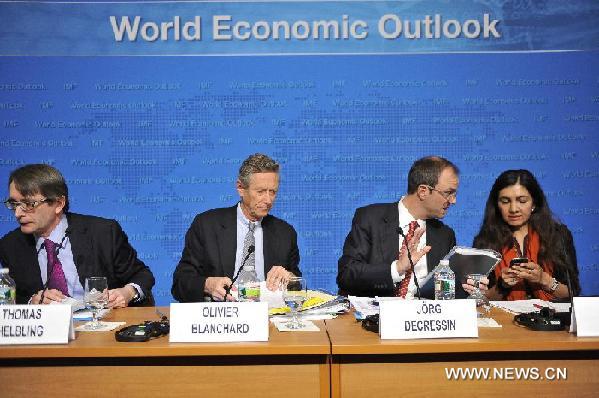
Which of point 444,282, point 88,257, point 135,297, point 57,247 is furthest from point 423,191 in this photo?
point 57,247

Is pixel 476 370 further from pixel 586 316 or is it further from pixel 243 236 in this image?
pixel 243 236

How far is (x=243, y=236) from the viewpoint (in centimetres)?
332

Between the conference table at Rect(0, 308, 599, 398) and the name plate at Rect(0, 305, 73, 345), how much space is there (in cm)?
4

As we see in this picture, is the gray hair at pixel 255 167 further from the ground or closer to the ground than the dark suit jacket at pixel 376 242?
further from the ground

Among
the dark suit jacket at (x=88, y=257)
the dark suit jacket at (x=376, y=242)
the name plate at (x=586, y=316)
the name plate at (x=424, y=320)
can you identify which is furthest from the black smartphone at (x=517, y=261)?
the dark suit jacket at (x=88, y=257)

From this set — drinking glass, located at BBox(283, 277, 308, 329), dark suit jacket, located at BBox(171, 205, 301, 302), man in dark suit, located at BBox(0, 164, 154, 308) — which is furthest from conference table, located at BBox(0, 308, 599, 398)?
dark suit jacket, located at BBox(171, 205, 301, 302)

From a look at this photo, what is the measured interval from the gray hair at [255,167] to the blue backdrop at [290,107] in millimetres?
920

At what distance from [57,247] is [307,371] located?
4.90ft

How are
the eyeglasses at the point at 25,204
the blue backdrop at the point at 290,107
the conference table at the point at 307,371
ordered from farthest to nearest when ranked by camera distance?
the blue backdrop at the point at 290,107 < the eyeglasses at the point at 25,204 < the conference table at the point at 307,371

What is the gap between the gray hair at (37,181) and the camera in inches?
111

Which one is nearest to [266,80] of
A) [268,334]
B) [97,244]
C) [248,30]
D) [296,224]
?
[248,30]

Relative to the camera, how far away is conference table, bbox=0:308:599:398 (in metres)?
1.94

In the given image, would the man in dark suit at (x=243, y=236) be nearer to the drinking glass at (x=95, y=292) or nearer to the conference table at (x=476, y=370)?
the drinking glass at (x=95, y=292)

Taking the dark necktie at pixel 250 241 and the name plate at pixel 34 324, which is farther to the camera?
the dark necktie at pixel 250 241
